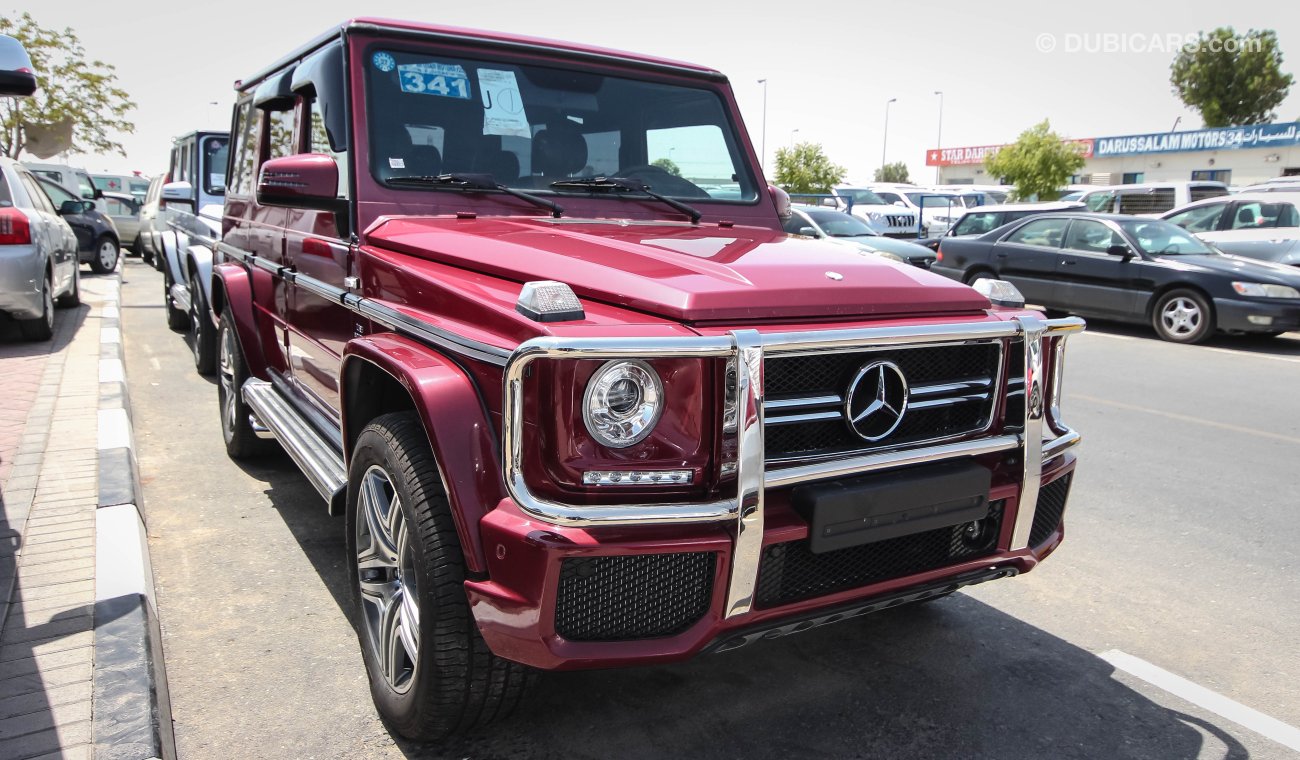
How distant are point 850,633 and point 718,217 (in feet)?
5.78

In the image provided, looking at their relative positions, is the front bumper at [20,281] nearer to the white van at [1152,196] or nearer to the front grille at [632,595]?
the front grille at [632,595]

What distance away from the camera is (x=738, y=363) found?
6.99 feet

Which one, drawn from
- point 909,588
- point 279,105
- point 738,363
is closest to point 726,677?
point 909,588

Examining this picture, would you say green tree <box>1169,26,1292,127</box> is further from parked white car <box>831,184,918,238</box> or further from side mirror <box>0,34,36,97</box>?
side mirror <box>0,34,36,97</box>

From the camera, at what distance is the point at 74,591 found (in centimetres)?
339

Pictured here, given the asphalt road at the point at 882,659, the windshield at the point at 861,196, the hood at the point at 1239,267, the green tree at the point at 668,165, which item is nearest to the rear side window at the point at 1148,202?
the hood at the point at 1239,267

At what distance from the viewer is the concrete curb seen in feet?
8.23

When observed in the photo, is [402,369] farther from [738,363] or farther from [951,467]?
[951,467]

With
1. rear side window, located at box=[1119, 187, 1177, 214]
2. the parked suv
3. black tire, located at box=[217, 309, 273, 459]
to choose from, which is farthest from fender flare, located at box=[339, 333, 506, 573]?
rear side window, located at box=[1119, 187, 1177, 214]

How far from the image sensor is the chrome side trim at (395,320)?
230 centimetres

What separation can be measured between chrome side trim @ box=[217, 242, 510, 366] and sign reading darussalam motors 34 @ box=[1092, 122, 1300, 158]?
4615 centimetres

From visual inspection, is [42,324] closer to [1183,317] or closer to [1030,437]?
[1030,437]

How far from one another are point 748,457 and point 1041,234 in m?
11.7

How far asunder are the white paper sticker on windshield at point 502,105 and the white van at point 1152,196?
17.2 m
